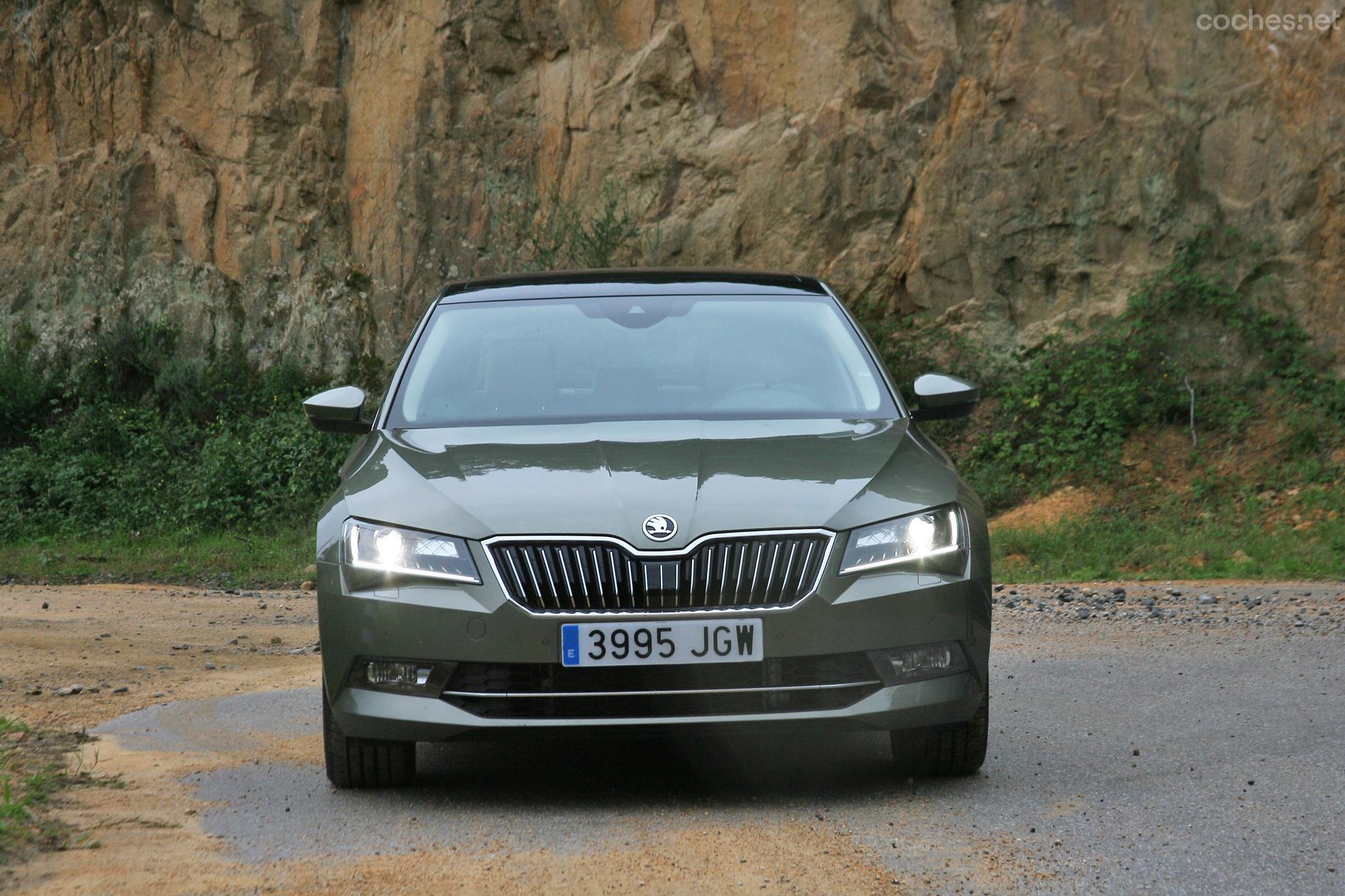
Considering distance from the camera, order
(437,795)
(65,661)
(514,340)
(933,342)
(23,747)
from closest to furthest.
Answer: (437,795) < (23,747) < (514,340) < (65,661) < (933,342)

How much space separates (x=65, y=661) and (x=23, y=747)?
269 centimetres

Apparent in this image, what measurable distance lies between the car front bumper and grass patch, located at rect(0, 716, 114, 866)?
2.61 ft

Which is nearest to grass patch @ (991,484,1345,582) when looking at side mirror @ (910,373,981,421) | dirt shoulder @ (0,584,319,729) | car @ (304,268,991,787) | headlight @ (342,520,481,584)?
dirt shoulder @ (0,584,319,729)

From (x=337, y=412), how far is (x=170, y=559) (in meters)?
9.38

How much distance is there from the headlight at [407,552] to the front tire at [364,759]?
1.49 feet

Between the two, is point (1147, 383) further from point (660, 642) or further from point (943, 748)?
point (660, 642)

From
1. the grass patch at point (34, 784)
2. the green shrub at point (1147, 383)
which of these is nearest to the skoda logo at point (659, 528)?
the grass patch at point (34, 784)

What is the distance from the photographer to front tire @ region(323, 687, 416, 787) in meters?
4.55

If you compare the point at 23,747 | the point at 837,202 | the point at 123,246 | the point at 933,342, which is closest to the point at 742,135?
the point at 837,202

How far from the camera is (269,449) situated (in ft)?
55.6

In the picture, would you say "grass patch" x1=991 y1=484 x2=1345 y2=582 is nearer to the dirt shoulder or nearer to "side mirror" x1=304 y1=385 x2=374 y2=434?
the dirt shoulder

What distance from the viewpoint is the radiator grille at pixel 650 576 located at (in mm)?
4156

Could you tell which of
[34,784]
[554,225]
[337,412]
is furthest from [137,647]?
[554,225]

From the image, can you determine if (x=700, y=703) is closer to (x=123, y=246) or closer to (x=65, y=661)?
(x=65, y=661)
